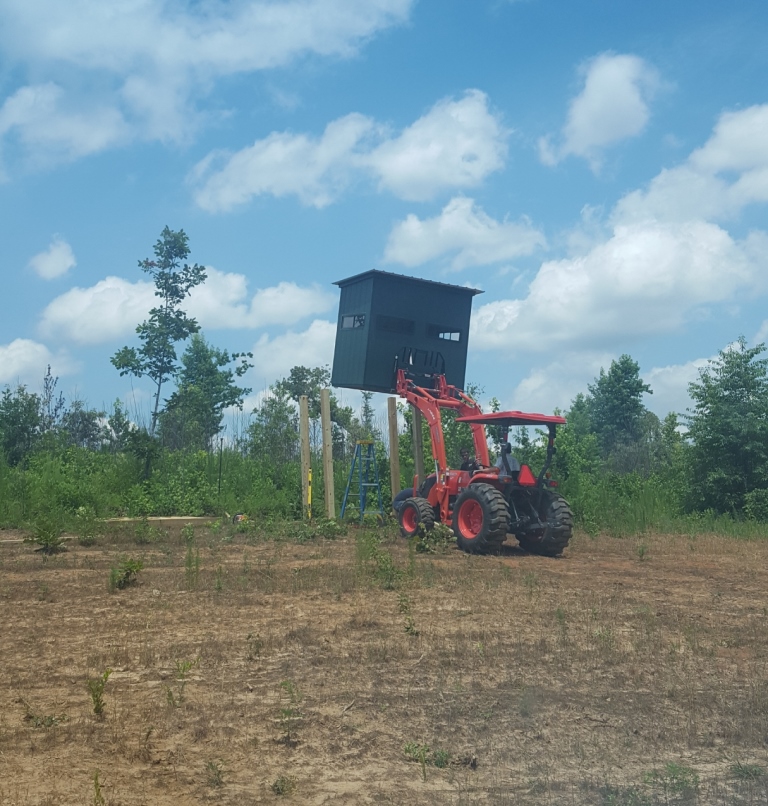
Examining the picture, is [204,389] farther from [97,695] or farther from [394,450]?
[97,695]

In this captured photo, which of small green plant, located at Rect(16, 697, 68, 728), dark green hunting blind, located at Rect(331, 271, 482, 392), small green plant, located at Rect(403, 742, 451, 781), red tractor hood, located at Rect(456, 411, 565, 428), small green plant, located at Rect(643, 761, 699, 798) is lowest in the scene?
small green plant, located at Rect(16, 697, 68, 728)

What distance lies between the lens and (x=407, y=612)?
823 cm

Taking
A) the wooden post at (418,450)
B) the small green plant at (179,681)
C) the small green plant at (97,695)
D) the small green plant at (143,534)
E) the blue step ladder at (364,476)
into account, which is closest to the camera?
the small green plant at (97,695)

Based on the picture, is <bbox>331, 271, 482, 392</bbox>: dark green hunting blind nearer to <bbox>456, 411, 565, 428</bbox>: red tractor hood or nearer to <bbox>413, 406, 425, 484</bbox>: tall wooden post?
<bbox>413, 406, 425, 484</bbox>: tall wooden post

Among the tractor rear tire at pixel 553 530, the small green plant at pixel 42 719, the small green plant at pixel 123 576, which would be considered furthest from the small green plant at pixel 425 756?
the tractor rear tire at pixel 553 530

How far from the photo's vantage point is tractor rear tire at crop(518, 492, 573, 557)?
13.5 m

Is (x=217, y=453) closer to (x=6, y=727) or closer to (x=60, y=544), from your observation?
(x=60, y=544)

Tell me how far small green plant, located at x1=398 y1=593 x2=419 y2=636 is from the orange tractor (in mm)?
4408

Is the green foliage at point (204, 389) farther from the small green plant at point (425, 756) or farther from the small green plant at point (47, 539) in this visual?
the small green plant at point (425, 756)

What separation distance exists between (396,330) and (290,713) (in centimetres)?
1423

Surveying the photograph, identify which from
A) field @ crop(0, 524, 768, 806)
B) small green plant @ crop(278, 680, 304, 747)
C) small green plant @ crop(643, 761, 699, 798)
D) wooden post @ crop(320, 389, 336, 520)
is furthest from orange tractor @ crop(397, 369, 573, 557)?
small green plant @ crop(643, 761, 699, 798)

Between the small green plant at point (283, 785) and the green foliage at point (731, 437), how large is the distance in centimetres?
1763

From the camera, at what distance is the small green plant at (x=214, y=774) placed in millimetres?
4258

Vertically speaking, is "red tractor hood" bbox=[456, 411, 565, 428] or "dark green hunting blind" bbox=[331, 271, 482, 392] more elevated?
"dark green hunting blind" bbox=[331, 271, 482, 392]
